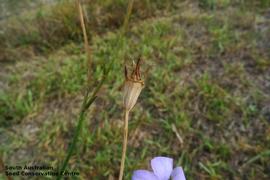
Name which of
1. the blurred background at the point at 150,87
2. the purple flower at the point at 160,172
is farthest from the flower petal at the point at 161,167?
the blurred background at the point at 150,87

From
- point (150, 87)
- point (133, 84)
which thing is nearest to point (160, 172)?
point (133, 84)

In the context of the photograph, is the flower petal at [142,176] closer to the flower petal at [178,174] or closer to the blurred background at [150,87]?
the flower petal at [178,174]

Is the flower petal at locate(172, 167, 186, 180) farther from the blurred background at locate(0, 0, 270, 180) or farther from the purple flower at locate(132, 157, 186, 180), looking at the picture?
the blurred background at locate(0, 0, 270, 180)

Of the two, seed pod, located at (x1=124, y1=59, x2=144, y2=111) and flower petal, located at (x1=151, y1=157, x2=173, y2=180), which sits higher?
seed pod, located at (x1=124, y1=59, x2=144, y2=111)

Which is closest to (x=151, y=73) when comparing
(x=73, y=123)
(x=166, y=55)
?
(x=166, y=55)

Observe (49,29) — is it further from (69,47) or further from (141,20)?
(141,20)

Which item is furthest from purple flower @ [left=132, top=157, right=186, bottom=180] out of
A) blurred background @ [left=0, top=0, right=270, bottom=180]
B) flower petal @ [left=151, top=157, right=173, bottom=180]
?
blurred background @ [left=0, top=0, right=270, bottom=180]
